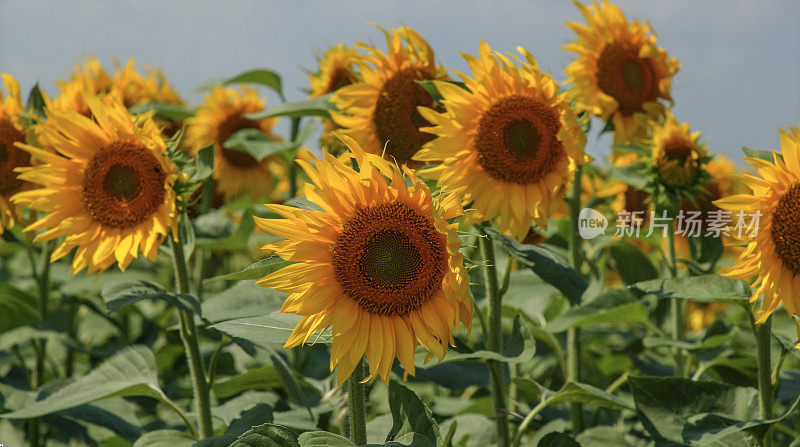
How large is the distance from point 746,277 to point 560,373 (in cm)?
141

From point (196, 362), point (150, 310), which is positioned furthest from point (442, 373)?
point (150, 310)

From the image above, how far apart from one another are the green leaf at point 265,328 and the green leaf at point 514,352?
15.5 inches

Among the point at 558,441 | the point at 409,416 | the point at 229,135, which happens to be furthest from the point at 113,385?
the point at 229,135

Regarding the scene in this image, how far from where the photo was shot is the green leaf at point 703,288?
1.73 metres

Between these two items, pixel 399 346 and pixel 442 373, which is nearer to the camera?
pixel 399 346

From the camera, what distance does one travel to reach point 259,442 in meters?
1.44

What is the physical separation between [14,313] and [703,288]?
226 cm

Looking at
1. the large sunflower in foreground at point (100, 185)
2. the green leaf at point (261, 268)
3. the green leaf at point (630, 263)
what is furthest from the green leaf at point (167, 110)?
the green leaf at point (261, 268)

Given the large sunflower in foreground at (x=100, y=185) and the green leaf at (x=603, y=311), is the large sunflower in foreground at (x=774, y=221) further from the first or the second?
the large sunflower in foreground at (x=100, y=185)

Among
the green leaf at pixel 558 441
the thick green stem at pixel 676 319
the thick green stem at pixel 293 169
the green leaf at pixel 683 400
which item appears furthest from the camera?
the thick green stem at pixel 293 169

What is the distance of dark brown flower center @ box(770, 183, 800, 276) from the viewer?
169 centimetres

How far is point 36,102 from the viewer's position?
2357mm

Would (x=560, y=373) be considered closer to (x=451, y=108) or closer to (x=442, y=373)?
(x=442, y=373)

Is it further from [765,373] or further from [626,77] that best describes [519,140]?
[626,77]
